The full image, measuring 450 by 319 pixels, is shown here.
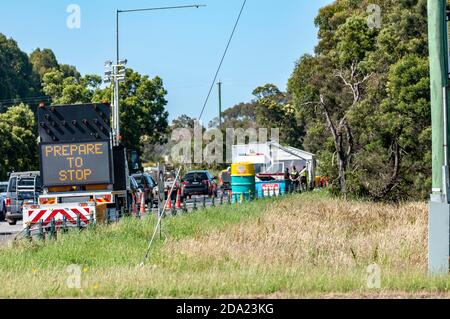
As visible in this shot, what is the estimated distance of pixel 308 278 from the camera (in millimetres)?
12086

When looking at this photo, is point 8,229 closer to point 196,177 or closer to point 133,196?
point 133,196

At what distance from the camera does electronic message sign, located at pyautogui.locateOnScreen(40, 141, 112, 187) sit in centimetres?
2447

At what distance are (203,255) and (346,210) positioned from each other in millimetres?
10183

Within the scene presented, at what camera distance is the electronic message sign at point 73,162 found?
24469 mm

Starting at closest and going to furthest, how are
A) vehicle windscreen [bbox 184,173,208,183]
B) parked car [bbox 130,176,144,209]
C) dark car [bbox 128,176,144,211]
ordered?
dark car [bbox 128,176,144,211], parked car [bbox 130,176,144,209], vehicle windscreen [bbox 184,173,208,183]

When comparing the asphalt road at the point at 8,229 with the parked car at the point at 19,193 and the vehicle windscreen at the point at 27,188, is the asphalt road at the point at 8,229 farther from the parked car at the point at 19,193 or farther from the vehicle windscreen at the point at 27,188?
the vehicle windscreen at the point at 27,188

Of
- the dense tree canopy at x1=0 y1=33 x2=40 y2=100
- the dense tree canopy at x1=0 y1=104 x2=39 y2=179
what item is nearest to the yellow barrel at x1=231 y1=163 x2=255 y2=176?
the dense tree canopy at x1=0 y1=104 x2=39 y2=179

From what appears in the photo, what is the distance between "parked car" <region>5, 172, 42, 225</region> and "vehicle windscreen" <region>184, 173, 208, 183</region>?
16.1 metres

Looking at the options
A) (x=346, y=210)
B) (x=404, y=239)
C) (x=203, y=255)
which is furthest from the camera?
(x=346, y=210)

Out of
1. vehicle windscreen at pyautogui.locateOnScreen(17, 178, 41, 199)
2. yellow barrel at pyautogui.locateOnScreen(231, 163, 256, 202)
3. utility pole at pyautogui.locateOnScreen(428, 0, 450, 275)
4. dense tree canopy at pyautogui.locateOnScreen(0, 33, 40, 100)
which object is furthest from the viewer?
dense tree canopy at pyautogui.locateOnScreen(0, 33, 40, 100)

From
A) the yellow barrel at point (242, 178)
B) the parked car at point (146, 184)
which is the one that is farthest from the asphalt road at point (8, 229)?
the yellow barrel at point (242, 178)

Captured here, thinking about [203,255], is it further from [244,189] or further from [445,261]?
[244,189]

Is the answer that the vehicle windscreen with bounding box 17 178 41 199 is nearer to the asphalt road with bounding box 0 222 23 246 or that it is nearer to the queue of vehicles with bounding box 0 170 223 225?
the queue of vehicles with bounding box 0 170 223 225
